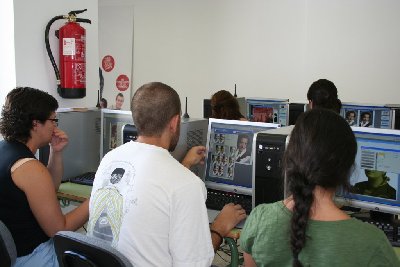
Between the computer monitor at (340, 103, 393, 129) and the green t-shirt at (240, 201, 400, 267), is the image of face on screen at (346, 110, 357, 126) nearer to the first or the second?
the computer monitor at (340, 103, 393, 129)

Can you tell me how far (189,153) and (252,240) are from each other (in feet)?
3.61

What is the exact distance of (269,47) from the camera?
19.2 feet

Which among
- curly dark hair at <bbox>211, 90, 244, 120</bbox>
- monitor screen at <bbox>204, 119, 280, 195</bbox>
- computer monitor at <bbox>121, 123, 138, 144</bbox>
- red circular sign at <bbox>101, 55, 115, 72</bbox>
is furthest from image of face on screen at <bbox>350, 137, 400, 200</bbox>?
red circular sign at <bbox>101, 55, 115, 72</bbox>

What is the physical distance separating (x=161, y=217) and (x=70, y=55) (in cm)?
220

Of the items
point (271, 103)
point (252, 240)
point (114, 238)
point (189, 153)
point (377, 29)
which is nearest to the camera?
point (252, 240)

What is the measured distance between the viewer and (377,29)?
5223mm

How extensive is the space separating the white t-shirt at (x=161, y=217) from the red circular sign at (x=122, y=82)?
5.39 m

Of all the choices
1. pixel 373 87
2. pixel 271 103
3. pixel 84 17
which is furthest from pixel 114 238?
pixel 373 87

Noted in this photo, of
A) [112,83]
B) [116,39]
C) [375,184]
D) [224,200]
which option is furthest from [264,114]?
[116,39]

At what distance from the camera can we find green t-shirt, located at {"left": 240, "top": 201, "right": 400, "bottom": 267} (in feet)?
3.77

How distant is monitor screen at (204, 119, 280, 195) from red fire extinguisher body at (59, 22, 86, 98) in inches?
52.8

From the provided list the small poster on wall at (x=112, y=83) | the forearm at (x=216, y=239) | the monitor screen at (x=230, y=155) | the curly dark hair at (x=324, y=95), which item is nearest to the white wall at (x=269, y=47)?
the small poster on wall at (x=112, y=83)

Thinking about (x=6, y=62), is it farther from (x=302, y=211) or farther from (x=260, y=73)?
(x=260, y=73)

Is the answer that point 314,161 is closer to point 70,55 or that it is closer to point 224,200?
point 224,200
